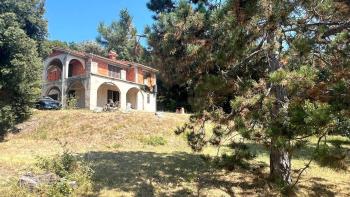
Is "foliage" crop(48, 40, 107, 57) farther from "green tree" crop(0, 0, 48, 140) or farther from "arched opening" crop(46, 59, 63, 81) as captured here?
"green tree" crop(0, 0, 48, 140)

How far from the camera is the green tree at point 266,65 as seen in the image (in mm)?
5727

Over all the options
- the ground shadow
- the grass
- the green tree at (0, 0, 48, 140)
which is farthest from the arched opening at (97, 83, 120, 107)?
the ground shadow

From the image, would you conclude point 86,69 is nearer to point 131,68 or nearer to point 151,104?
point 131,68

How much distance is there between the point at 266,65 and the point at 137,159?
6.40 m

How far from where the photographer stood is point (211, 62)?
9891 millimetres

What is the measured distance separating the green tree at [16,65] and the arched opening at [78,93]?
12133 millimetres

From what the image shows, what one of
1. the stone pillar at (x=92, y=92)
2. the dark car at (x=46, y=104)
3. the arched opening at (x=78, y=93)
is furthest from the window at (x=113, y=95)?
the dark car at (x=46, y=104)

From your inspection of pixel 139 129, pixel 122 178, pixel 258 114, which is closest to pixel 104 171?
pixel 122 178

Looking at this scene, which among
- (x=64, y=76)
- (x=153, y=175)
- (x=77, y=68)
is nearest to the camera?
(x=153, y=175)

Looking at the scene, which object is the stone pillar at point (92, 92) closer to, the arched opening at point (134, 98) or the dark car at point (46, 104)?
the dark car at point (46, 104)

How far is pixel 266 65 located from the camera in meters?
12.5

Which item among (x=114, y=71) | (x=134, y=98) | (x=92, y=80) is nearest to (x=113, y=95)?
(x=134, y=98)

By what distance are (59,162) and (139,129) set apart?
407 inches

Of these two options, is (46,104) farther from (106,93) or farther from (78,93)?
(106,93)
